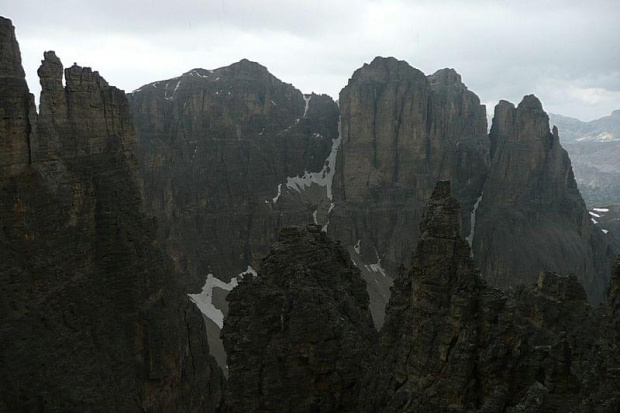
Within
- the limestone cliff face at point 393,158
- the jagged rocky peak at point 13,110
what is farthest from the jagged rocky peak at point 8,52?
the limestone cliff face at point 393,158

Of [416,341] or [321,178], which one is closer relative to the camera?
[416,341]

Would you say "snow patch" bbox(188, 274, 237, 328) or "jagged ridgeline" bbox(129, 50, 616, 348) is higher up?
"jagged ridgeline" bbox(129, 50, 616, 348)

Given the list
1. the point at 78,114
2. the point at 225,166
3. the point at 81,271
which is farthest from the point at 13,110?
the point at 225,166

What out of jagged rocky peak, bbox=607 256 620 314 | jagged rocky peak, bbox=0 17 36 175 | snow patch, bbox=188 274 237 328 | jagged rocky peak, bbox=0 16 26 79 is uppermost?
jagged rocky peak, bbox=0 16 26 79

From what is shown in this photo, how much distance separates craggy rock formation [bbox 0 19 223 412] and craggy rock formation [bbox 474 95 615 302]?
2635 inches

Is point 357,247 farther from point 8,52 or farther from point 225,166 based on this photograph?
point 8,52

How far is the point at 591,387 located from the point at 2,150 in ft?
105

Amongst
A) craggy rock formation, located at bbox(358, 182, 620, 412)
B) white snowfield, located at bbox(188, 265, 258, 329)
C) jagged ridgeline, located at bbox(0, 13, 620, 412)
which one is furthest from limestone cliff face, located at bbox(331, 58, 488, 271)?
craggy rock formation, located at bbox(358, 182, 620, 412)

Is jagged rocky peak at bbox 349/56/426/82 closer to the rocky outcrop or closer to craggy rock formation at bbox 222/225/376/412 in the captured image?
the rocky outcrop

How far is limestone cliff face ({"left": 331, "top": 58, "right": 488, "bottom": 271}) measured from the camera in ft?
342

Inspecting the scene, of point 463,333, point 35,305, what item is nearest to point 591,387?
point 463,333

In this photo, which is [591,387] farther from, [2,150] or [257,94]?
[257,94]

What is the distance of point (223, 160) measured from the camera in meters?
103

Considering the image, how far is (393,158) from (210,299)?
1847 inches
